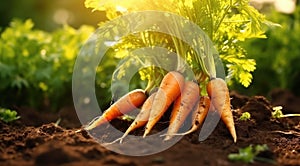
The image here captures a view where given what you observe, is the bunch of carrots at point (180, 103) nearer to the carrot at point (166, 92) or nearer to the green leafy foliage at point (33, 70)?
the carrot at point (166, 92)

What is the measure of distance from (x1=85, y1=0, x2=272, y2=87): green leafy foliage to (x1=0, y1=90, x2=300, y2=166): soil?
0.43 meters

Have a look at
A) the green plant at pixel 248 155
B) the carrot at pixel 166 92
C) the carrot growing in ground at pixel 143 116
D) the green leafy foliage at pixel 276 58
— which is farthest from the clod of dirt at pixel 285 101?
the green plant at pixel 248 155

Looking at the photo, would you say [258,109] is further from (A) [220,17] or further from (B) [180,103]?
(A) [220,17]

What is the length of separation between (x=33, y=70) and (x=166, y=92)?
2.99 metres

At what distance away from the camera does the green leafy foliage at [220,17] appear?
4.73m

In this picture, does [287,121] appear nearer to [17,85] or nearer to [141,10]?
[141,10]

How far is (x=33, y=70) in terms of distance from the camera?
7.32m

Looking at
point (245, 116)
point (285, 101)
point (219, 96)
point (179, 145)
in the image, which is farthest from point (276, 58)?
point (179, 145)

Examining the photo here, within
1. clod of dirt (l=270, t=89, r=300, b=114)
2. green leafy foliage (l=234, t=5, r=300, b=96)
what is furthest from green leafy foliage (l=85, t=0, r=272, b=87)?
green leafy foliage (l=234, t=5, r=300, b=96)

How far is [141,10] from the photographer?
188 inches

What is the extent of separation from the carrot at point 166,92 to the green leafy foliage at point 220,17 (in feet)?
0.71

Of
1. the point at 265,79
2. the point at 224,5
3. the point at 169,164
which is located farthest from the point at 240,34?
the point at 265,79

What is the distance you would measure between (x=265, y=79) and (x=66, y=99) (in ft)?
9.41

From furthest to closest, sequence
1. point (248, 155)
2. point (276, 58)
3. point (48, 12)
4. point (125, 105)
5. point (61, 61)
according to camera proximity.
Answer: point (48, 12) → point (276, 58) → point (61, 61) → point (125, 105) → point (248, 155)
